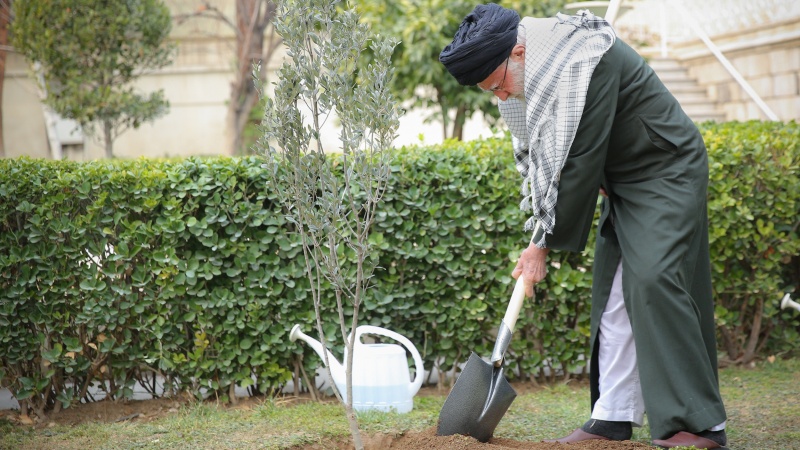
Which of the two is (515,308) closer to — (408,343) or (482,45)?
(408,343)

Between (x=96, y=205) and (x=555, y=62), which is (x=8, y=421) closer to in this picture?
(x=96, y=205)

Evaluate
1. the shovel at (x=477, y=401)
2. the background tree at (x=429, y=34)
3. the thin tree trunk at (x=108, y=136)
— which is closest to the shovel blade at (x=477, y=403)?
the shovel at (x=477, y=401)

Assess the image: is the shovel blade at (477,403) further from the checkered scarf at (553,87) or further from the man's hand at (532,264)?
the checkered scarf at (553,87)

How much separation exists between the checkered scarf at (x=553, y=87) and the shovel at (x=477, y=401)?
0.54 meters

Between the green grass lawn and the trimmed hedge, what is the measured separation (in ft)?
0.76

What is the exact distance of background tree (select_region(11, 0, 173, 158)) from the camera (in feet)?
26.8

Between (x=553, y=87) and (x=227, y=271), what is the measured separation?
1863 mm

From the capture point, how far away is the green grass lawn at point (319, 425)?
3.44 metres

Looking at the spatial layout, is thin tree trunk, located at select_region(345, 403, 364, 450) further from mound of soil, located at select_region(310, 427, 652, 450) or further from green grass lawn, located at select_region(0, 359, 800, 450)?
green grass lawn, located at select_region(0, 359, 800, 450)

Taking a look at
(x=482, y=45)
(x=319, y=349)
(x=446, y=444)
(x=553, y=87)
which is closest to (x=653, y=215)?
(x=553, y=87)

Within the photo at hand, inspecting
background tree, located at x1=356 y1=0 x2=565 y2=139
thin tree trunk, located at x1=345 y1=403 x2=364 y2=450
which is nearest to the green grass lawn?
thin tree trunk, located at x1=345 y1=403 x2=364 y2=450

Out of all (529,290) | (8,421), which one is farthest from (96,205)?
(529,290)

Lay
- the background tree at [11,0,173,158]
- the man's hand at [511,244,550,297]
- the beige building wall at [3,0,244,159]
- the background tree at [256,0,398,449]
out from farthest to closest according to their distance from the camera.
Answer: the beige building wall at [3,0,244,159]
the background tree at [11,0,173,158]
the man's hand at [511,244,550,297]
the background tree at [256,0,398,449]

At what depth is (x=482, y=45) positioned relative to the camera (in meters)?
2.91
